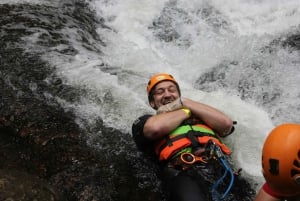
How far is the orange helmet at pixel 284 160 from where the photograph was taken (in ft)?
9.91

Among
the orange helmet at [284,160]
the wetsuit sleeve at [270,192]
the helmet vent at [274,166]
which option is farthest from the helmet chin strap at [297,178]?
the wetsuit sleeve at [270,192]

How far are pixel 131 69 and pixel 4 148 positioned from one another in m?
2.75

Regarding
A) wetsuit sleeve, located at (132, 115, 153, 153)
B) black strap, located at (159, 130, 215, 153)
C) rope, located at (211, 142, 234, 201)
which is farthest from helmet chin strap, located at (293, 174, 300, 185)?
wetsuit sleeve, located at (132, 115, 153, 153)

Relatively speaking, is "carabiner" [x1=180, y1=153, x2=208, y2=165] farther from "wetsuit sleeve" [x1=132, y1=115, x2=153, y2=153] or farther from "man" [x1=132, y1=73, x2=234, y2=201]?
"wetsuit sleeve" [x1=132, y1=115, x2=153, y2=153]

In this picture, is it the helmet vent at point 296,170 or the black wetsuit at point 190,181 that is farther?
the black wetsuit at point 190,181

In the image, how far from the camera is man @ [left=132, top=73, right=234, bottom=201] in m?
4.37

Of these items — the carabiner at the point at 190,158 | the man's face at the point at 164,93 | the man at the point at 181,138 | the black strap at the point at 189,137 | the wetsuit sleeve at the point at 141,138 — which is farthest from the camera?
the man's face at the point at 164,93

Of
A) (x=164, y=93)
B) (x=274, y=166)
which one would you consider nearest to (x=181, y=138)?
(x=164, y=93)

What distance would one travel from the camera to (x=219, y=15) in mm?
9156

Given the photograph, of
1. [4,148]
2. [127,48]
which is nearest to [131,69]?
[127,48]

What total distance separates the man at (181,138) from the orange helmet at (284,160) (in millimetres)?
1185

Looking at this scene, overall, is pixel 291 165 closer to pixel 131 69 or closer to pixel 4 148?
pixel 4 148

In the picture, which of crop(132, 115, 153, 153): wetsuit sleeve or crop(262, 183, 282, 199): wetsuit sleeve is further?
crop(132, 115, 153, 153): wetsuit sleeve

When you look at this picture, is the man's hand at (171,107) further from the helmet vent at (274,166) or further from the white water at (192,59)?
the helmet vent at (274,166)
